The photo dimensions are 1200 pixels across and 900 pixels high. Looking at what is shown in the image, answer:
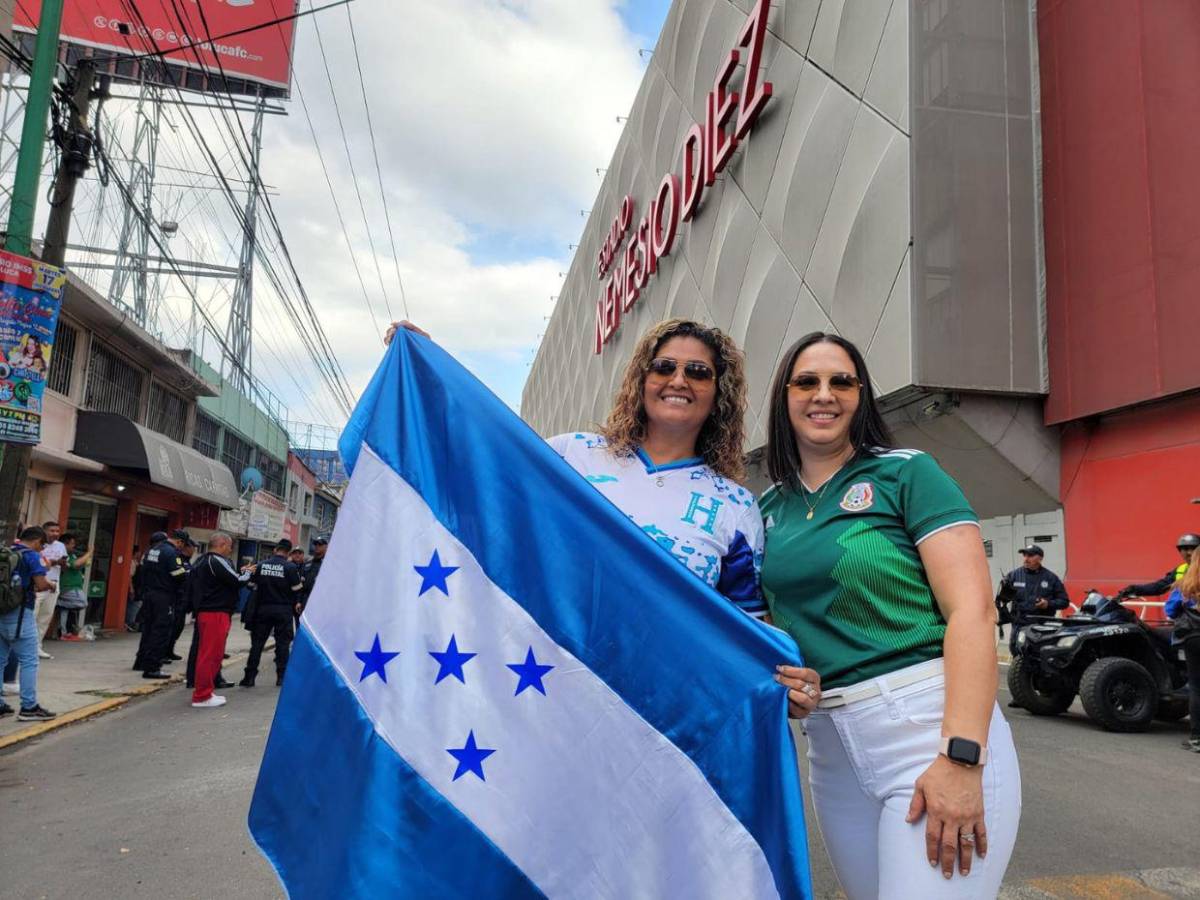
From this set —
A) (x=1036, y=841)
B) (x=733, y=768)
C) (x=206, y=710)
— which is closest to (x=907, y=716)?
(x=733, y=768)

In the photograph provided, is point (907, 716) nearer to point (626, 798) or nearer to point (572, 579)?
point (626, 798)

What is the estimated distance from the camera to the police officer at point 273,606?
34.4 ft

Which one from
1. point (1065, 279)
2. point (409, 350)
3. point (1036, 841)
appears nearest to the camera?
point (409, 350)

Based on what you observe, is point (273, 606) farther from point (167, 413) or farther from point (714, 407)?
point (167, 413)

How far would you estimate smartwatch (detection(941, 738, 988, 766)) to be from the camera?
158 centimetres

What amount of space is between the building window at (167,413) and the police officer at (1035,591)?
17.9 meters

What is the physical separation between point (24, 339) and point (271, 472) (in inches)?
1205

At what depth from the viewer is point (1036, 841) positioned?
4242mm

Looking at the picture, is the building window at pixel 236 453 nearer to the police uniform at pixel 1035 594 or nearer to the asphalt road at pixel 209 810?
the asphalt road at pixel 209 810

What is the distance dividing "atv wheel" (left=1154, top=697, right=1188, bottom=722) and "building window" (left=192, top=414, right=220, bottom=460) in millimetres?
22352

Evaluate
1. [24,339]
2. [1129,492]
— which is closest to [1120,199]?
[1129,492]

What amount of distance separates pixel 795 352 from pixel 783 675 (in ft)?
2.60

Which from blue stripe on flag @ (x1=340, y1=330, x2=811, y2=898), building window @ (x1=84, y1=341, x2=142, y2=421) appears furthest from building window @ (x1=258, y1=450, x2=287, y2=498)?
blue stripe on flag @ (x1=340, y1=330, x2=811, y2=898)

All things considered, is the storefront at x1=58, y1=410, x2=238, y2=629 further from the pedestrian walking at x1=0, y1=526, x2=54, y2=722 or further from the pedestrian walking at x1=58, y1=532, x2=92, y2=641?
the pedestrian walking at x1=0, y1=526, x2=54, y2=722
